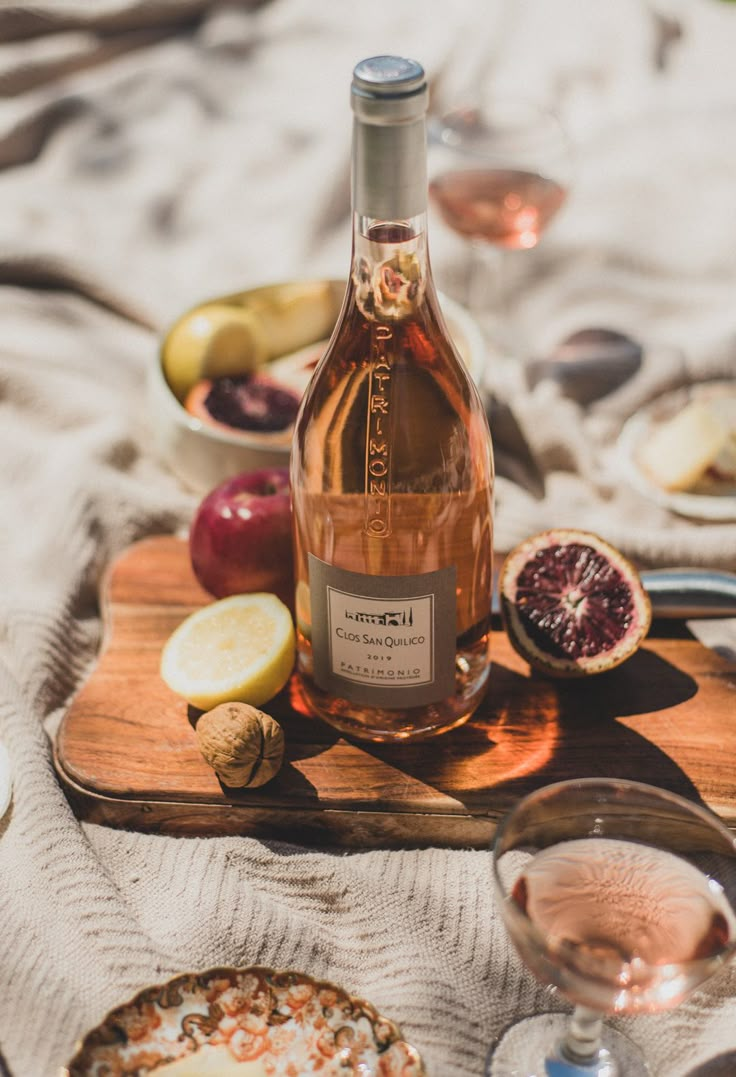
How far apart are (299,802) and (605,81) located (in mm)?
2101

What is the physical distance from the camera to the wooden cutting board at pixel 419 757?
1.20 m

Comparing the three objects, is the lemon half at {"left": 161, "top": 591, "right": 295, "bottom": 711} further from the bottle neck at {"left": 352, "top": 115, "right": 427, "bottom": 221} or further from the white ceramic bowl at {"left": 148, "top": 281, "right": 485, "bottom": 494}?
the bottle neck at {"left": 352, "top": 115, "right": 427, "bottom": 221}

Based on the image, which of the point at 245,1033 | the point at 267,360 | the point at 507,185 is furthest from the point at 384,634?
the point at 507,185

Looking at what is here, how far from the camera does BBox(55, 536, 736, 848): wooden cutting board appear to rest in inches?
47.4

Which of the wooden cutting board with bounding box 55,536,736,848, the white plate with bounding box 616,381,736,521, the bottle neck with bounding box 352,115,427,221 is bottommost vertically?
the white plate with bounding box 616,381,736,521

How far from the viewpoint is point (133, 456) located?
185cm

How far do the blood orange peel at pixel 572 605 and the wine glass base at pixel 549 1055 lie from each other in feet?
1.28

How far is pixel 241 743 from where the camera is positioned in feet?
3.81

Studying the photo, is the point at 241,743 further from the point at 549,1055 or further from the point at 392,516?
the point at 549,1055

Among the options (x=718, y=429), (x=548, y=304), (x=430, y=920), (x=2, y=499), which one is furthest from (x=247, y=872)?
(x=548, y=304)

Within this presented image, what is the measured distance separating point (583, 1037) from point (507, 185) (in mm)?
1485

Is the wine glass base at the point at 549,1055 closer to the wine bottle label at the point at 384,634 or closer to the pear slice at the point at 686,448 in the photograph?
the wine bottle label at the point at 384,634

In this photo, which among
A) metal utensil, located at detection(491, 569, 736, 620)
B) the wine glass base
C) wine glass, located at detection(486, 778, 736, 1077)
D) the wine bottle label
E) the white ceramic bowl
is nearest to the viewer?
wine glass, located at detection(486, 778, 736, 1077)

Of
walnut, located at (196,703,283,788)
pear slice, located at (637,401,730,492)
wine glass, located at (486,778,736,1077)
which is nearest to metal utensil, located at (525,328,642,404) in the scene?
pear slice, located at (637,401,730,492)
